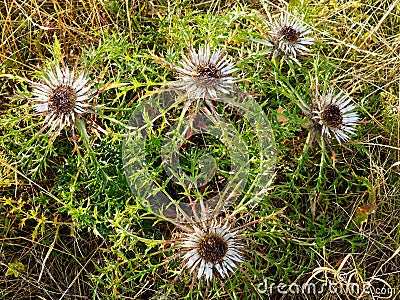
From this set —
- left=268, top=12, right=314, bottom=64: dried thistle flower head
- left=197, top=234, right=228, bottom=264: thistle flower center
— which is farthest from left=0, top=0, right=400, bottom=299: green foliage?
left=197, top=234, right=228, bottom=264: thistle flower center

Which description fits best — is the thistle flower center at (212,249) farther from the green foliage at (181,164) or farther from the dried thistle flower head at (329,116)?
the dried thistle flower head at (329,116)

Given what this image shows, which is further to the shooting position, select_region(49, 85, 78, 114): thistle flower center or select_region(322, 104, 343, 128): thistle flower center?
select_region(322, 104, 343, 128): thistle flower center

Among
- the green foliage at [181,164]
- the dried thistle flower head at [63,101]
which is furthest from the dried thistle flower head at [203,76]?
the dried thistle flower head at [63,101]

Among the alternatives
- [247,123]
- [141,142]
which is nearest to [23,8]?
[141,142]

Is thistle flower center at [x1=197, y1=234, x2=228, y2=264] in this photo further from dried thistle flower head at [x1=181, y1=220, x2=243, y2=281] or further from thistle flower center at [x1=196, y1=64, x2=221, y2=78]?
thistle flower center at [x1=196, y1=64, x2=221, y2=78]

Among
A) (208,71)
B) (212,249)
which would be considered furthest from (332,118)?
(212,249)

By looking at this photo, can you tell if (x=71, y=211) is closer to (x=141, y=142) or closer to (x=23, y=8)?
(x=141, y=142)
